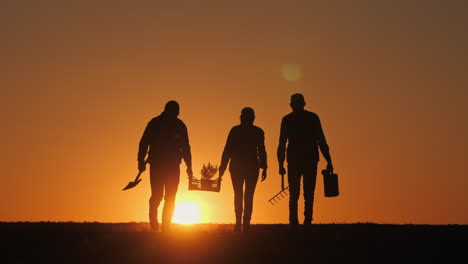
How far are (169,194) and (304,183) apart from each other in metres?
3.07

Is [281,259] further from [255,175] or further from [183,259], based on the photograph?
[255,175]

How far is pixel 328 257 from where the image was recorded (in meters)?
14.2

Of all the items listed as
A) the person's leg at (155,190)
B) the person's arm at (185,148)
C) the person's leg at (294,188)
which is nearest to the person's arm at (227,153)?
the person's arm at (185,148)

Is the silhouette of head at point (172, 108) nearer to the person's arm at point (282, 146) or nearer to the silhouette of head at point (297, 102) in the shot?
the person's arm at point (282, 146)

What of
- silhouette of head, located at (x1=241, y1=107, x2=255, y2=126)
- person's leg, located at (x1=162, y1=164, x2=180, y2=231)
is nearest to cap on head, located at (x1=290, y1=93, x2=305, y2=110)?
silhouette of head, located at (x1=241, y1=107, x2=255, y2=126)

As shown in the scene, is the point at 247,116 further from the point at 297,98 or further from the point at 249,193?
the point at 249,193

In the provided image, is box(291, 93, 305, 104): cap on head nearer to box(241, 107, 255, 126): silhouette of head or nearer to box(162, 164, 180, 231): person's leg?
box(241, 107, 255, 126): silhouette of head

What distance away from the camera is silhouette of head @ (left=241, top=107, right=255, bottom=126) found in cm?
2078

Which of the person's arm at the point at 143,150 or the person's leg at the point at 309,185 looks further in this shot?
the person's arm at the point at 143,150

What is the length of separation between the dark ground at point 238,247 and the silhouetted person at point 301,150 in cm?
97

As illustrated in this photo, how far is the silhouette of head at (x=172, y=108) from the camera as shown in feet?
65.7

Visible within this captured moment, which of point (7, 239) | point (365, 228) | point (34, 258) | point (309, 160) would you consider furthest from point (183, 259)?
point (365, 228)

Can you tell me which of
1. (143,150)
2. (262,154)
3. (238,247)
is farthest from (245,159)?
(238,247)

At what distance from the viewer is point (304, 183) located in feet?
63.6
